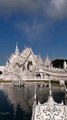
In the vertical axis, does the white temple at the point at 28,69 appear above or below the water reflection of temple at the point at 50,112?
above

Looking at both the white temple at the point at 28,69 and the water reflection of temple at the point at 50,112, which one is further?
the white temple at the point at 28,69

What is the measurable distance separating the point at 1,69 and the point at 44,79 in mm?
24684

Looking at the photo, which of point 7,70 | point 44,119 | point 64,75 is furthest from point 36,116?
point 7,70

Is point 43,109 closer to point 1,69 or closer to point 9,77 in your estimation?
point 9,77

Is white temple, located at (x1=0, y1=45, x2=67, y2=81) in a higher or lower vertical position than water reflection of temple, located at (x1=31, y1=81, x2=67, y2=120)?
higher

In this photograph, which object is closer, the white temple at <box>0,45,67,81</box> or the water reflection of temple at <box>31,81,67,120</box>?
the water reflection of temple at <box>31,81,67,120</box>

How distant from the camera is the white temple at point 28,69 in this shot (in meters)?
78.5

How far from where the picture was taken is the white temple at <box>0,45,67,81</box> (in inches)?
3091

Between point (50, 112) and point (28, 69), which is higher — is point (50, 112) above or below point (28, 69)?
below

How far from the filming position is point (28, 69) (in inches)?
3794

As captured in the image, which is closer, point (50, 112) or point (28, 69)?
point (50, 112)

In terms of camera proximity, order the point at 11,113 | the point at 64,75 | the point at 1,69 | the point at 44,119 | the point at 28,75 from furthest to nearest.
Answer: the point at 1,69 < the point at 28,75 < the point at 64,75 < the point at 11,113 < the point at 44,119

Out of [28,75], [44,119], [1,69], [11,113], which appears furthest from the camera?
[1,69]

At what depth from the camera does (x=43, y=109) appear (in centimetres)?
1175
